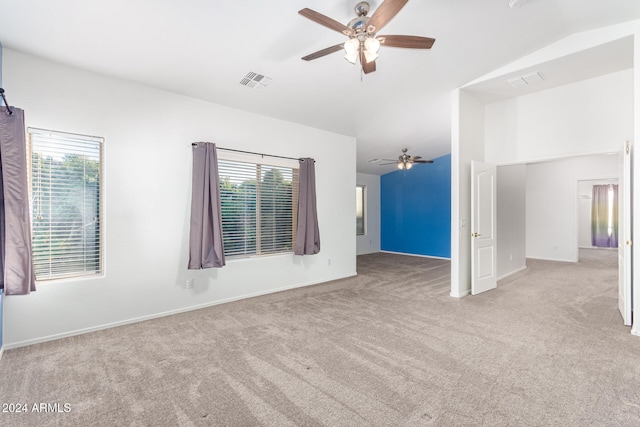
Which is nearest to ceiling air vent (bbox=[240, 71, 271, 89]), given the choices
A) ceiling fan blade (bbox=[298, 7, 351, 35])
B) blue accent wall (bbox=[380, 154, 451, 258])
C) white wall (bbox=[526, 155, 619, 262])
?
ceiling fan blade (bbox=[298, 7, 351, 35])

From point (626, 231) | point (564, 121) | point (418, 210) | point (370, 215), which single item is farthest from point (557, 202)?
point (626, 231)

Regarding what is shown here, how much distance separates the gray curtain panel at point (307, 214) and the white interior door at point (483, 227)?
2512 mm

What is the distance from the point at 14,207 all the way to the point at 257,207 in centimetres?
277

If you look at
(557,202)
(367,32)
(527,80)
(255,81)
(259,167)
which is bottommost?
(557,202)

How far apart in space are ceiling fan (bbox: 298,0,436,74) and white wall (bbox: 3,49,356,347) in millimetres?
1924

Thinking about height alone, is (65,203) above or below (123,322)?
above

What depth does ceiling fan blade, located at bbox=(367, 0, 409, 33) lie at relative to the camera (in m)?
2.14

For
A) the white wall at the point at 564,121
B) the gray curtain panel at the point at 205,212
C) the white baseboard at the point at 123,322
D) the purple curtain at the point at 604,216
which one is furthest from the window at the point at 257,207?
the purple curtain at the point at 604,216

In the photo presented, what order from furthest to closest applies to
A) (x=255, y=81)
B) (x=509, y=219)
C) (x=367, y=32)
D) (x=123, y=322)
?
(x=509, y=219) → (x=255, y=81) → (x=123, y=322) → (x=367, y=32)

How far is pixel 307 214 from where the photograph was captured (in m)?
5.28

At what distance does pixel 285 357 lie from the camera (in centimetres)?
278

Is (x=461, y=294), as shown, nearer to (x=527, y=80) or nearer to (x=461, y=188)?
(x=461, y=188)

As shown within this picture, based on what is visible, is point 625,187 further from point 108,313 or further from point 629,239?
point 108,313

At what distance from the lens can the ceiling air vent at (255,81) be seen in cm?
369
